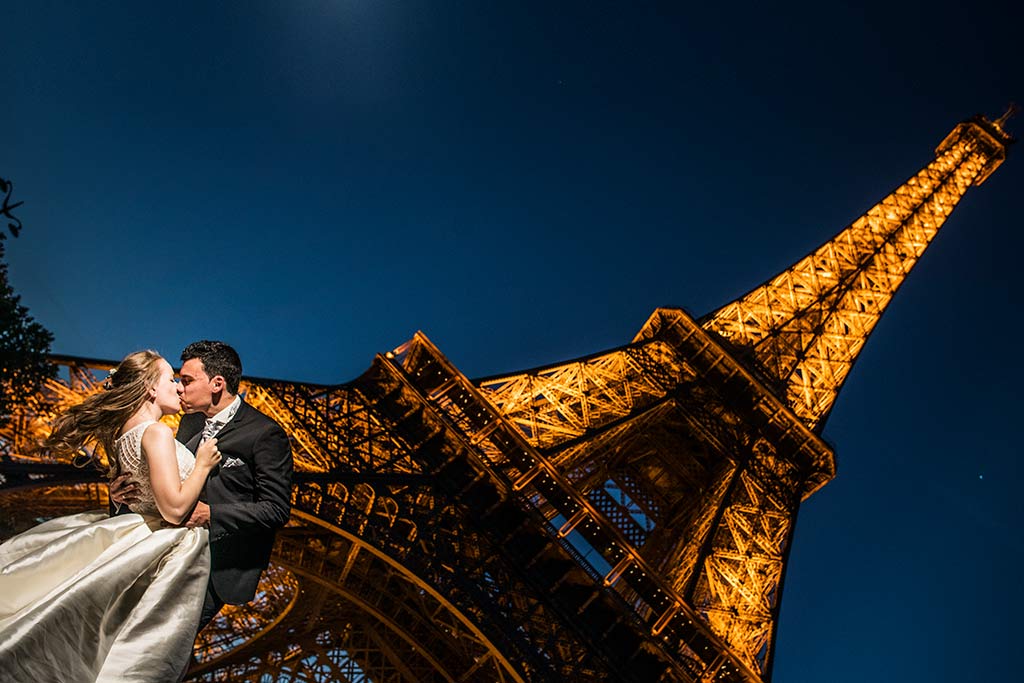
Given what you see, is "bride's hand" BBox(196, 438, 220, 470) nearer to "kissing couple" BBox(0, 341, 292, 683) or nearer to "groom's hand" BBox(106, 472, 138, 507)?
"kissing couple" BBox(0, 341, 292, 683)

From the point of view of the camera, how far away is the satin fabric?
2.24 meters

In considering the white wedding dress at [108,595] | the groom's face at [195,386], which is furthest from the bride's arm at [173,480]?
the groom's face at [195,386]

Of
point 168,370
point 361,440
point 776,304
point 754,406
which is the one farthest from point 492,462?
point 776,304

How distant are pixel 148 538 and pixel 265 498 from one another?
1.29 feet

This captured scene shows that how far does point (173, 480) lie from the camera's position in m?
2.39

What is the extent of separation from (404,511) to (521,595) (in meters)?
2.41

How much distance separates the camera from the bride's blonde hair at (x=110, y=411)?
2643mm

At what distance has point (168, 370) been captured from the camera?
278 centimetres

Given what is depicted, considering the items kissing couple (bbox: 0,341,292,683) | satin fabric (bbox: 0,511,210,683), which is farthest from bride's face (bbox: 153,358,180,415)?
satin fabric (bbox: 0,511,210,683)

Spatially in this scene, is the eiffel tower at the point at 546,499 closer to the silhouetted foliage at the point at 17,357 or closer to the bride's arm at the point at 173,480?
the silhouetted foliage at the point at 17,357

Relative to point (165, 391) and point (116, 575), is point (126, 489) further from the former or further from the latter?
point (165, 391)

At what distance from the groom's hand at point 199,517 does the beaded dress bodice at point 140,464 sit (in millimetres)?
133

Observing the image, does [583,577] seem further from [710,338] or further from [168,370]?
[168,370]

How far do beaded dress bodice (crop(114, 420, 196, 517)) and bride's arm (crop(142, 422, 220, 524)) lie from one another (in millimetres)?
67
